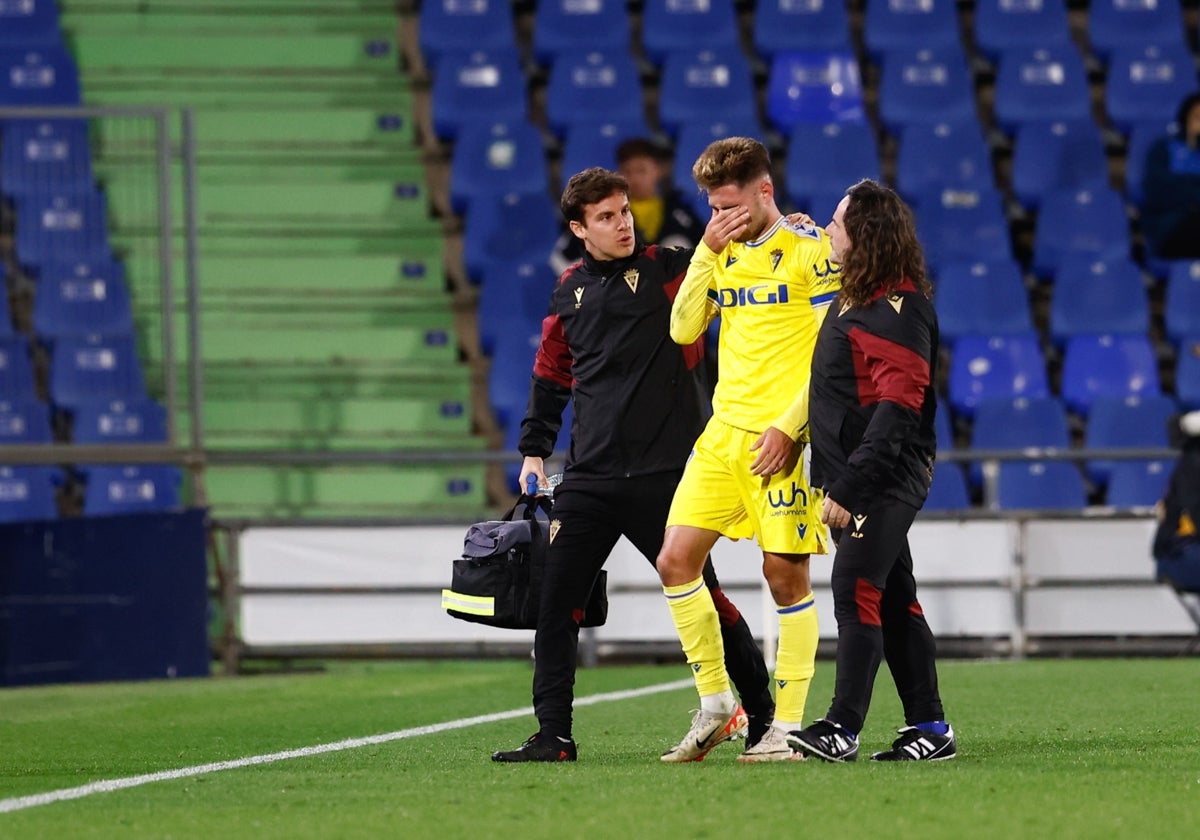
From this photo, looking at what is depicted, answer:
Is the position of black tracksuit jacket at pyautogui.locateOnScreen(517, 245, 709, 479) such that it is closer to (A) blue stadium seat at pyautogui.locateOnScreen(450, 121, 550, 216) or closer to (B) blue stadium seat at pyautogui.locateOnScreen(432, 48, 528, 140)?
(A) blue stadium seat at pyautogui.locateOnScreen(450, 121, 550, 216)

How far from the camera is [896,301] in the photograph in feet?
19.1

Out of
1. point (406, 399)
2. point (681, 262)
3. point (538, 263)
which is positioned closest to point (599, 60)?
point (538, 263)

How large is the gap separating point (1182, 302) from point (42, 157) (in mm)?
7904

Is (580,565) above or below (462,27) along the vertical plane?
below

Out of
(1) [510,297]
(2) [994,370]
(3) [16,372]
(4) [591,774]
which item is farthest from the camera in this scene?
(1) [510,297]

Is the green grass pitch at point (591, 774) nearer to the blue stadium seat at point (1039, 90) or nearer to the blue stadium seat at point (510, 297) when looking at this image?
the blue stadium seat at point (510, 297)

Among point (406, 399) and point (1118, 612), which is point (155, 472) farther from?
point (1118, 612)

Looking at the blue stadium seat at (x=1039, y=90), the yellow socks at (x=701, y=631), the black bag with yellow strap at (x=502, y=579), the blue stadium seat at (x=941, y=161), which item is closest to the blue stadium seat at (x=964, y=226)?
the blue stadium seat at (x=941, y=161)

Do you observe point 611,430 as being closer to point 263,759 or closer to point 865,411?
point 865,411

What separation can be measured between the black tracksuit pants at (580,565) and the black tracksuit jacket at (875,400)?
1.95ft

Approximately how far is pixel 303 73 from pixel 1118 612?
8.05 m

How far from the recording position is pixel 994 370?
13984 millimetres

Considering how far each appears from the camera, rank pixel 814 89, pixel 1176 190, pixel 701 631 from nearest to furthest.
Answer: pixel 701 631
pixel 1176 190
pixel 814 89

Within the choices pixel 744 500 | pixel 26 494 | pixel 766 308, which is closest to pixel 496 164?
pixel 26 494
